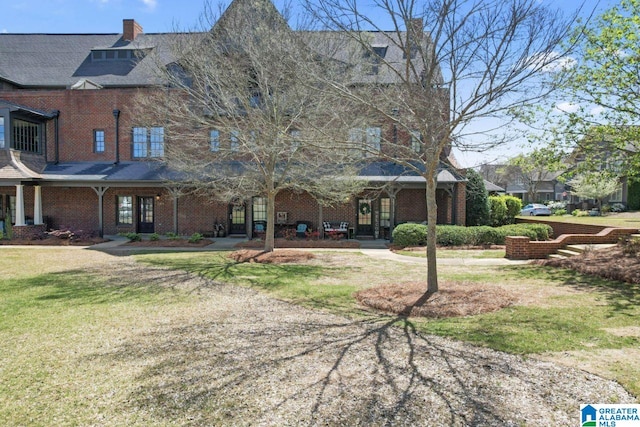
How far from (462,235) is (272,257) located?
7.55 meters

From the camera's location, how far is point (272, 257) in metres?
13.9

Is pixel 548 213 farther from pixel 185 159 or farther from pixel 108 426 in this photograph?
pixel 108 426

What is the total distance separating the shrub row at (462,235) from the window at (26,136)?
18382 millimetres

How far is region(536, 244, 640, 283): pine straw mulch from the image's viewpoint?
9734 mm

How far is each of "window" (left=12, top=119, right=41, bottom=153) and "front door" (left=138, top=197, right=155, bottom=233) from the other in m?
5.81

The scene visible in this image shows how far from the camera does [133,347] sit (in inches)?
228

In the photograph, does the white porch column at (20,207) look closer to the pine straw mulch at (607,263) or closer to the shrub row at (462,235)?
the shrub row at (462,235)

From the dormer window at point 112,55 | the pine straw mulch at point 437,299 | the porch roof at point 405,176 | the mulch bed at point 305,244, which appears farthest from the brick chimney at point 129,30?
the pine straw mulch at point 437,299

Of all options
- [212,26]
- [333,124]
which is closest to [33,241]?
[212,26]

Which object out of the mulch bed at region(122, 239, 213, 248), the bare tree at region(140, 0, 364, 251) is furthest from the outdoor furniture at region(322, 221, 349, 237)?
the mulch bed at region(122, 239, 213, 248)

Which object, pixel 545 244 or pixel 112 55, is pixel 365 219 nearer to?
pixel 545 244

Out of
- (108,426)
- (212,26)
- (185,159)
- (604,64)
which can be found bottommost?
(108,426)

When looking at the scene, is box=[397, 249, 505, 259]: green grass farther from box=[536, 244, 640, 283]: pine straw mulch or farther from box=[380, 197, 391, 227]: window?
box=[380, 197, 391, 227]: window

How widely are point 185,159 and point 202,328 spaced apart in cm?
917
